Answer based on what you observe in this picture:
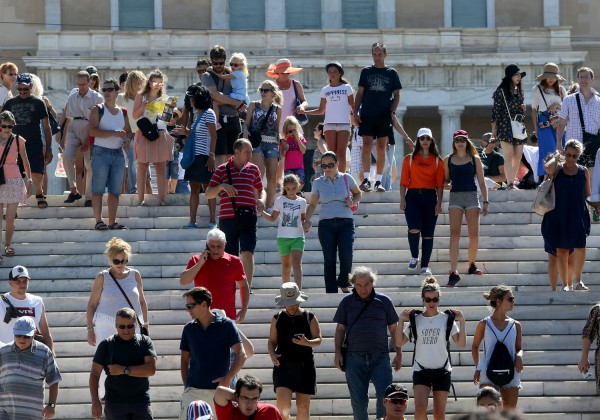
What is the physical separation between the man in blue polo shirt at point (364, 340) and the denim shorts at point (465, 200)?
3586 millimetres

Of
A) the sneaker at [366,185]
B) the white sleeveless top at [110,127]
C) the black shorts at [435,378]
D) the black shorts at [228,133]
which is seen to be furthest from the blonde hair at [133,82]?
the black shorts at [435,378]

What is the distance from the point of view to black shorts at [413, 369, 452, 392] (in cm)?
1681

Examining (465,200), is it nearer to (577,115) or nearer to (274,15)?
(577,115)

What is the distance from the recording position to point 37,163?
913 inches

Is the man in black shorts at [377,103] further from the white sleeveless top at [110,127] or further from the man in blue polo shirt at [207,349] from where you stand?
the man in blue polo shirt at [207,349]

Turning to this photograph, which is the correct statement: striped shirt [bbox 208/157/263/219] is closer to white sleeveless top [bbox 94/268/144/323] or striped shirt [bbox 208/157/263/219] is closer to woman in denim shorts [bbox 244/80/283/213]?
white sleeveless top [bbox 94/268/144/323]

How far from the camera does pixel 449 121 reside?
1842 inches

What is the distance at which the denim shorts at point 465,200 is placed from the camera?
2047 centimetres

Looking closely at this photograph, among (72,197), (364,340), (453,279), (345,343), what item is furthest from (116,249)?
(72,197)

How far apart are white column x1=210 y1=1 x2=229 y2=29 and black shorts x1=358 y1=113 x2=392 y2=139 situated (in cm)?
2633

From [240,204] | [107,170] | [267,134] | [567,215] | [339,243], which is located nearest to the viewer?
[240,204]

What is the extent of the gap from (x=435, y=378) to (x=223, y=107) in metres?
7.08

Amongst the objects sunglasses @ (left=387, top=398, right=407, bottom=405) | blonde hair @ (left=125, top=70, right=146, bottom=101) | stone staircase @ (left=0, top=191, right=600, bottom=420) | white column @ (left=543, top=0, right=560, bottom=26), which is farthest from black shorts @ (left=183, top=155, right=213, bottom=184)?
white column @ (left=543, top=0, right=560, bottom=26)

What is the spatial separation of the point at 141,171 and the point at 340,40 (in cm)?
2420
